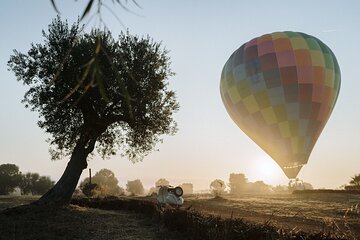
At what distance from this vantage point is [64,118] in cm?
2952

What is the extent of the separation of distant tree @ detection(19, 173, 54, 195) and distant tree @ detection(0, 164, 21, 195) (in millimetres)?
1708

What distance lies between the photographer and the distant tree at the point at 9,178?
8881cm

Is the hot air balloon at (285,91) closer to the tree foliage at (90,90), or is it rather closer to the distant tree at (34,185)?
the tree foliage at (90,90)

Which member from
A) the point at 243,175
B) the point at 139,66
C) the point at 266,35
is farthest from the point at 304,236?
the point at 243,175

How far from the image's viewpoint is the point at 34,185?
94.7 metres

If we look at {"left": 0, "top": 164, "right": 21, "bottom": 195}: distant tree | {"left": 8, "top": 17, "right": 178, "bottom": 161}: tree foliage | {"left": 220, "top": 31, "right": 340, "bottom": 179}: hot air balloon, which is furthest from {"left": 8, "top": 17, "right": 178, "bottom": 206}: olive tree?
{"left": 0, "top": 164, "right": 21, "bottom": 195}: distant tree

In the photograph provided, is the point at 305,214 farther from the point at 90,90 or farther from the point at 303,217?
the point at 90,90

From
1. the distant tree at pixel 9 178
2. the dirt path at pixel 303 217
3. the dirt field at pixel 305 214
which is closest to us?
the dirt path at pixel 303 217

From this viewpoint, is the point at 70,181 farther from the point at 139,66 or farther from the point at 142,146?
the point at 139,66

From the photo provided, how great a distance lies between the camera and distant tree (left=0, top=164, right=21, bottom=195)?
88812mm


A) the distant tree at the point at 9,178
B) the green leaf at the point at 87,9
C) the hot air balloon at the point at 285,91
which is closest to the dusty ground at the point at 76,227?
the green leaf at the point at 87,9

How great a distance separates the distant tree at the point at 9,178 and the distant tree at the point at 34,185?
1.71 metres

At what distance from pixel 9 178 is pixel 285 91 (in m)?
75.5

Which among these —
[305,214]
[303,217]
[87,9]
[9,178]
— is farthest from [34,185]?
[87,9]
